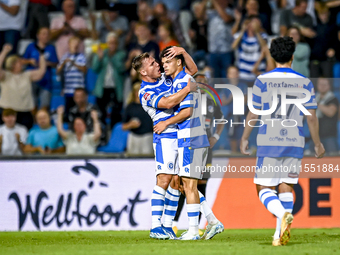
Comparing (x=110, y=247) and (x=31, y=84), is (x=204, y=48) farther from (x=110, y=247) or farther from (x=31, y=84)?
(x=110, y=247)

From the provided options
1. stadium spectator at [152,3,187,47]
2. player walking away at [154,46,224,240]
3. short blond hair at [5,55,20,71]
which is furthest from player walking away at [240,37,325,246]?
short blond hair at [5,55,20,71]

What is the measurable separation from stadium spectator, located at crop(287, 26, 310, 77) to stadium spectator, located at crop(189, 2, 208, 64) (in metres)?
1.72

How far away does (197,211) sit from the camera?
20.9 feet

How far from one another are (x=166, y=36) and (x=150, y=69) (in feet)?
15.5

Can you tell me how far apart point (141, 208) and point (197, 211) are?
259 cm

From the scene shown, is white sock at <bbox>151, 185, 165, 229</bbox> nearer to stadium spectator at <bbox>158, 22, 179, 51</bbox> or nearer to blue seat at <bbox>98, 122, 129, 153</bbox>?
blue seat at <bbox>98, 122, 129, 153</bbox>

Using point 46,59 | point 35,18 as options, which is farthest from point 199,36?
point 35,18

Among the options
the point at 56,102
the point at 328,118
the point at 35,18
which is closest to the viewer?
the point at 328,118

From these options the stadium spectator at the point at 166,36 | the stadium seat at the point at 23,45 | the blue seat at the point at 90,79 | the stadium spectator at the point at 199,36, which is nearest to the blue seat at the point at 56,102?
the blue seat at the point at 90,79

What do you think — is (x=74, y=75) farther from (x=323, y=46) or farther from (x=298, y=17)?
(x=323, y=46)

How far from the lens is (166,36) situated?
11.4 meters

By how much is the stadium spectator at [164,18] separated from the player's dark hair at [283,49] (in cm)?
576

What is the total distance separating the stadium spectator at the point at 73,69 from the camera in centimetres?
1112

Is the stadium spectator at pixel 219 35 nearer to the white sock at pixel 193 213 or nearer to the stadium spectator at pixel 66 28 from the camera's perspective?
the stadium spectator at pixel 66 28
